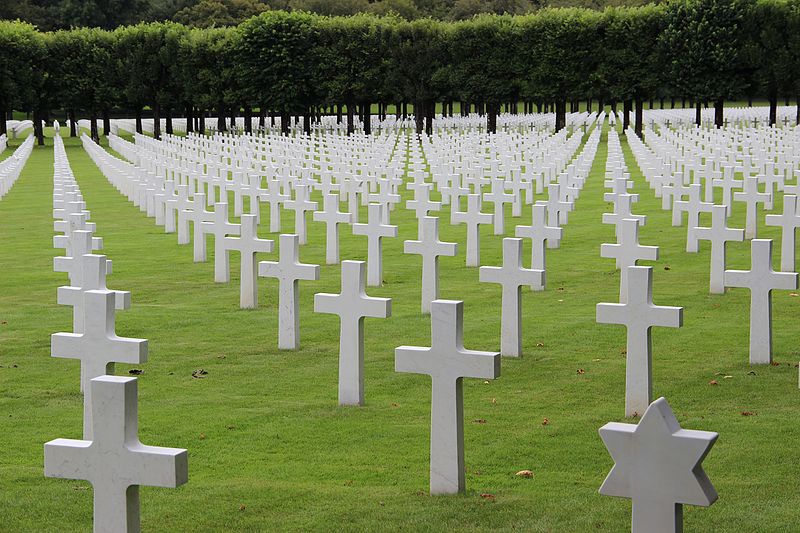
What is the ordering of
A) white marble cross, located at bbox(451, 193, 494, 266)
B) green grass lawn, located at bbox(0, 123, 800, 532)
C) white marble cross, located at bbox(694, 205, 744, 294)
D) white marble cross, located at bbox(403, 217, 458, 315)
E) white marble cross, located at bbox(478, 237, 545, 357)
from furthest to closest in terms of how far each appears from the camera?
white marble cross, located at bbox(451, 193, 494, 266)
white marble cross, located at bbox(694, 205, 744, 294)
white marble cross, located at bbox(403, 217, 458, 315)
white marble cross, located at bbox(478, 237, 545, 357)
green grass lawn, located at bbox(0, 123, 800, 532)

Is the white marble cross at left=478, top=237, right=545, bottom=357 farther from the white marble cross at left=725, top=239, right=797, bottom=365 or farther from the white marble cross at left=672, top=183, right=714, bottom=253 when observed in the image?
the white marble cross at left=672, top=183, right=714, bottom=253

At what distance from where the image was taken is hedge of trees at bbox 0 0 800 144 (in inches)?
2179

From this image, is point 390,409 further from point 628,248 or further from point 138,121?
point 138,121

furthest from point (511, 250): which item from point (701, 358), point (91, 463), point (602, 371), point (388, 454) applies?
point (91, 463)

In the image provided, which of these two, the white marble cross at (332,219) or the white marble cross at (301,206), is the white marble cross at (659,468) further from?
the white marble cross at (301,206)

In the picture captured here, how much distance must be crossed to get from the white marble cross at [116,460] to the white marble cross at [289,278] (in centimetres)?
498

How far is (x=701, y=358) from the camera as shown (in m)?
9.61

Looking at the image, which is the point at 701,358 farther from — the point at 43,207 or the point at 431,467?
the point at 43,207

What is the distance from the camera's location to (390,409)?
806 centimetres

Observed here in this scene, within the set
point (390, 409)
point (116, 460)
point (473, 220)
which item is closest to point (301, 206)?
point (473, 220)

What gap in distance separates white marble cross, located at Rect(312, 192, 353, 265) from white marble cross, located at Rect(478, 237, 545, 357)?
201 inches

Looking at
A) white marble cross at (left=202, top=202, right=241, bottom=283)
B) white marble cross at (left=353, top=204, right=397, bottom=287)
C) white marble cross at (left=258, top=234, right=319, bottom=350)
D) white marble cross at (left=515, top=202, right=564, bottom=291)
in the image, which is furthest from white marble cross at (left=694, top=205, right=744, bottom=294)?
white marble cross at (left=202, top=202, right=241, bottom=283)

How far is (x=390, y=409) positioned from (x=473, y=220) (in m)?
6.54

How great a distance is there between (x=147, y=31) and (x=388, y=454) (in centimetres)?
6214
